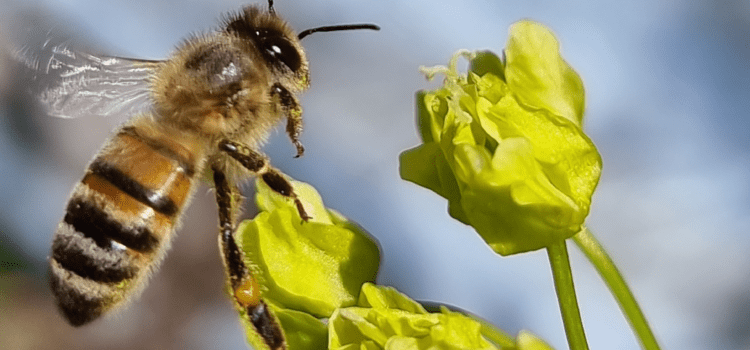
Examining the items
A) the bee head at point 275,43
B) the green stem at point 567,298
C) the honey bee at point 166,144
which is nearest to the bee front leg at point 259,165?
the honey bee at point 166,144

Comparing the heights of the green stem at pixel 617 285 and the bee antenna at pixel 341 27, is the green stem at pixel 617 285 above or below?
below

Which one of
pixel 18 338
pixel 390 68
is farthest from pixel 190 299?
pixel 390 68

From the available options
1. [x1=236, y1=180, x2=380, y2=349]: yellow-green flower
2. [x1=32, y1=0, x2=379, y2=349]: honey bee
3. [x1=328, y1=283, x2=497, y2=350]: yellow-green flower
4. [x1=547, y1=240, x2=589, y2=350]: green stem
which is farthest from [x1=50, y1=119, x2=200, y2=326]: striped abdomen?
[x1=547, y1=240, x2=589, y2=350]: green stem

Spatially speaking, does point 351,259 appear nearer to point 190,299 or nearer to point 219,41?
point 219,41

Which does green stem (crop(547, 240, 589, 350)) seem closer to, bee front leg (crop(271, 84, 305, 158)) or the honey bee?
the honey bee

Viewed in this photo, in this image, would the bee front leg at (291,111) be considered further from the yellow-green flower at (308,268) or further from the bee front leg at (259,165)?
the yellow-green flower at (308,268)
